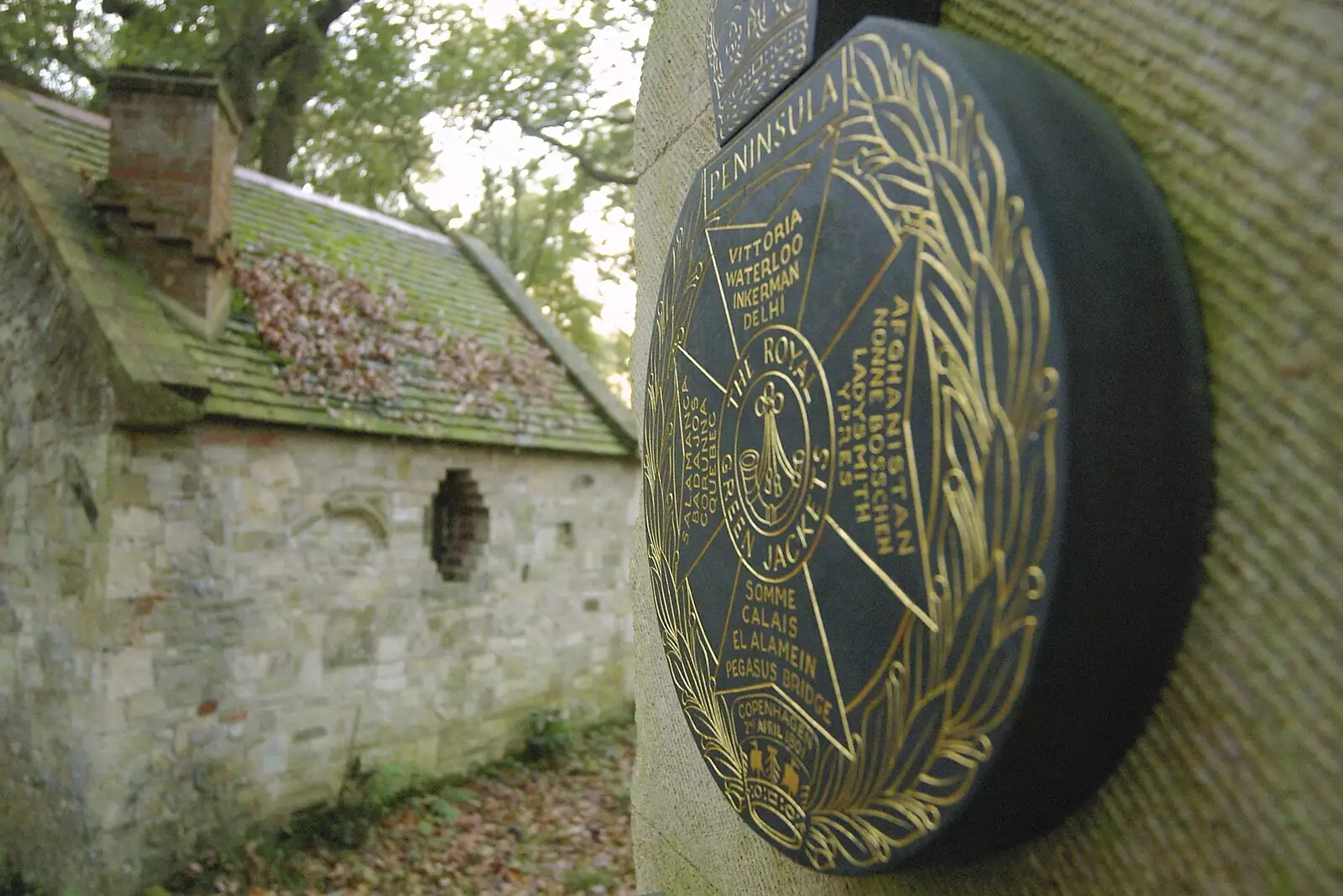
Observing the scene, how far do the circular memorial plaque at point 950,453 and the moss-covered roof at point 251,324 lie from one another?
499 cm

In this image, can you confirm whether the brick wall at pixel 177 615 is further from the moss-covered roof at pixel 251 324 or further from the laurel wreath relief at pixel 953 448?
the laurel wreath relief at pixel 953 448

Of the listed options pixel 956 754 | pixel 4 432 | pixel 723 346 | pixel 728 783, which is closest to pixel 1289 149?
pixel 956 754

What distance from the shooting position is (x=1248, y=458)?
3.09ft

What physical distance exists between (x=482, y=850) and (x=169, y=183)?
5.08m

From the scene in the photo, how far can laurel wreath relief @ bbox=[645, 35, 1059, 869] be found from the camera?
0.98m

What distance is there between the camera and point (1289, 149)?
3.00 ft

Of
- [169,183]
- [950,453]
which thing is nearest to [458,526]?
[169,183]

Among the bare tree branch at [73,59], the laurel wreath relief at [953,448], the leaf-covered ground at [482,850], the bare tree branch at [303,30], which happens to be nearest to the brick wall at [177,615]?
the leaf-covered ground at [482,850]

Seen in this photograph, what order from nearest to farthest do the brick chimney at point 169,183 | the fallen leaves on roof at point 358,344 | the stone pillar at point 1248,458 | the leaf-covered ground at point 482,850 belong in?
1. the stone pillar at point 1248,458
2. the leaf-covered ground at point 482,850
3. the brick chimney at point 169,183
4. the fallen leaves on roof at point 358,344

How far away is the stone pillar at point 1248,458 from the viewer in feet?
2.86

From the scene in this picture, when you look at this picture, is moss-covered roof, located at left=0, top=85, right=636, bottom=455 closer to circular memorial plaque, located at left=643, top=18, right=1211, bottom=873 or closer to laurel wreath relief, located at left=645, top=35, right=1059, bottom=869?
circular memorial plaque, located at left=643, top=18, right=1211, bottom=873

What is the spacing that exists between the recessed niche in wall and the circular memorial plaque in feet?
22.2

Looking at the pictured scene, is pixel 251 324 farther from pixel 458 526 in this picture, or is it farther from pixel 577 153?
pixel 577 153

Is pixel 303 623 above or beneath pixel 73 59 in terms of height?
beneath
